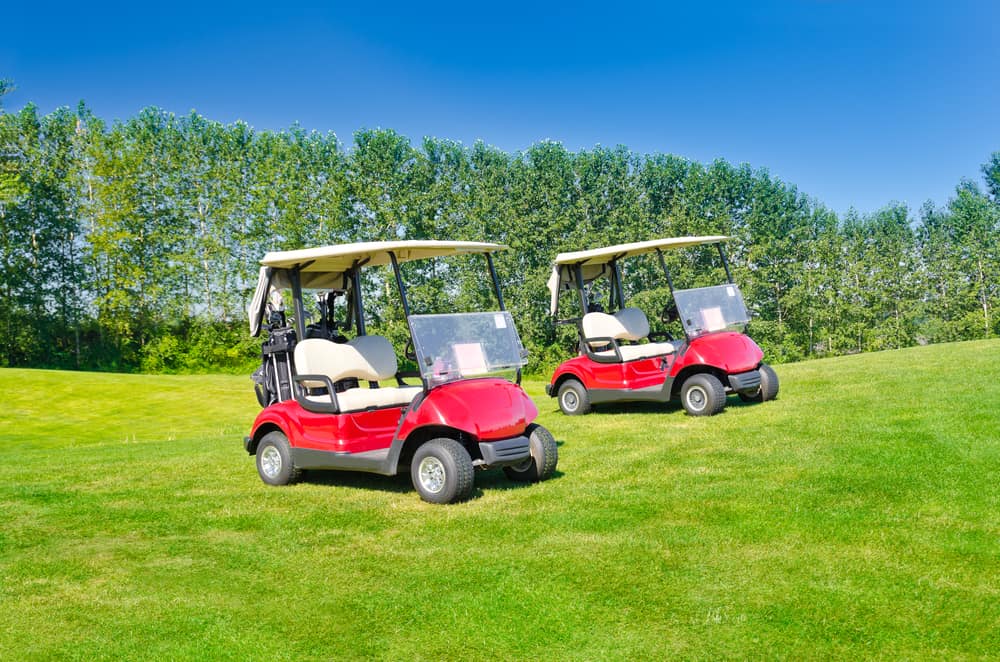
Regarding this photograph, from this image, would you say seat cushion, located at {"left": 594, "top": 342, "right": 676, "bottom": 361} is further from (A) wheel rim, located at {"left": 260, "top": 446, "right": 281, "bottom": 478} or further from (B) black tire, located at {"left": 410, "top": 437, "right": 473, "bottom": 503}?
(A) wheel rim, located at {"left": 260, "top": 446, "right": 281, "bottom": 478}

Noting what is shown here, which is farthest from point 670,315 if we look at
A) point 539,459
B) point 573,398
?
point 539,459

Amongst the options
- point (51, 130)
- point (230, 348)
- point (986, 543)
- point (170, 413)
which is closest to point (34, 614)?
point (986, 543)

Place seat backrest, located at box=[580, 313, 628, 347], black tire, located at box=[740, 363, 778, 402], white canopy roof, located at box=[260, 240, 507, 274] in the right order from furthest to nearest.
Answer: seat backrest, located at box=[580, 313, 628, 347] → black tire, located at box=[740, 363, 778, 402] → white canopy roof, located at box=[260, 240, 507, 274]

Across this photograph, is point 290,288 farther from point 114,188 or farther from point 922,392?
point 114,188

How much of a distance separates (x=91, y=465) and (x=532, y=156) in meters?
30.4

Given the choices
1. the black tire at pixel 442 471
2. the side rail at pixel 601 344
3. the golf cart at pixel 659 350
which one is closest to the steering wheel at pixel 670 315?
the golf cart at pixel 659 350

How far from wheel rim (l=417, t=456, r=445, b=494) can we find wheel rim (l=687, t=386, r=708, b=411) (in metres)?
4.78

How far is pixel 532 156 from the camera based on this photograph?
37.8 meters

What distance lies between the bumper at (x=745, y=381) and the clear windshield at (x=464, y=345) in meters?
3.89

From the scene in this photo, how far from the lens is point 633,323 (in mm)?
11680

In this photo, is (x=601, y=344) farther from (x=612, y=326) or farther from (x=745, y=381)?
(x=745, y=381)

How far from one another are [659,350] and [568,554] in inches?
256

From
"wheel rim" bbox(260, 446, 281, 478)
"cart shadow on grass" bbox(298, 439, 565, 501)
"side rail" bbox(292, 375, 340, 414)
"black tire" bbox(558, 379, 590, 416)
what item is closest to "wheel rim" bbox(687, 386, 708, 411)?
"black tire" bbox(558, 379, 590, 416)

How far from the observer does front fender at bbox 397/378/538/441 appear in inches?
251
